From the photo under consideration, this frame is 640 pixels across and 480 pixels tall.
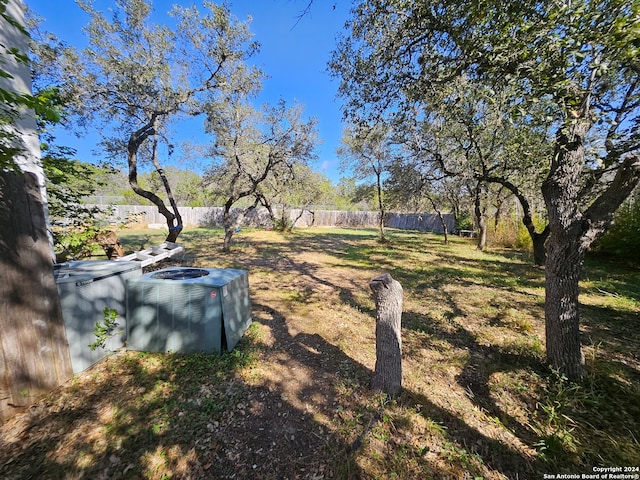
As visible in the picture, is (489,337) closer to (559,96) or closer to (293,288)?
(559,96)

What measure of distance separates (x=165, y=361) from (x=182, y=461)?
117 centimetres

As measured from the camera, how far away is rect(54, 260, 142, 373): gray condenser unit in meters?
2.11

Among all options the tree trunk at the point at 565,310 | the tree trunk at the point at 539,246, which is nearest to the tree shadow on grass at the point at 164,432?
the tree trunk at the point at 565,310

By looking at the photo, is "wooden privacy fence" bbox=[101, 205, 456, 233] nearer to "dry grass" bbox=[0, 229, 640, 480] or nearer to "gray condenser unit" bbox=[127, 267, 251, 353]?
"dry grass" bbox=[0, 229, 640, 480]

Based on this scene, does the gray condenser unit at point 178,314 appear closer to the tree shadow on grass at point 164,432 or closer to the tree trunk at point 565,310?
the tree shadow on grass at point 164,432

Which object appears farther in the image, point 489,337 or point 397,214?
point 397,214

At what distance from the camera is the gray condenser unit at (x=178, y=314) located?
8.19ft

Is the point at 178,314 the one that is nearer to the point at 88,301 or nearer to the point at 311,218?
the point at 88,301

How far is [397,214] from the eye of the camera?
25547mm

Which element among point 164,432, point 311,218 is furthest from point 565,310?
point 311,218

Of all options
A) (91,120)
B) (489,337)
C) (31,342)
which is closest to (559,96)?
(489,337)

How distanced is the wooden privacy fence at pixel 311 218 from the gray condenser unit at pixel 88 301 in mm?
15391

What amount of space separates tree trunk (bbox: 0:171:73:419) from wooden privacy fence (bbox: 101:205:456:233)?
16.0 m

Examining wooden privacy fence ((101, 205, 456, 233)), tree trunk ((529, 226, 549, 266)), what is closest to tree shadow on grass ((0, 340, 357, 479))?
tree trunk ((529, 226, 549, 266))
